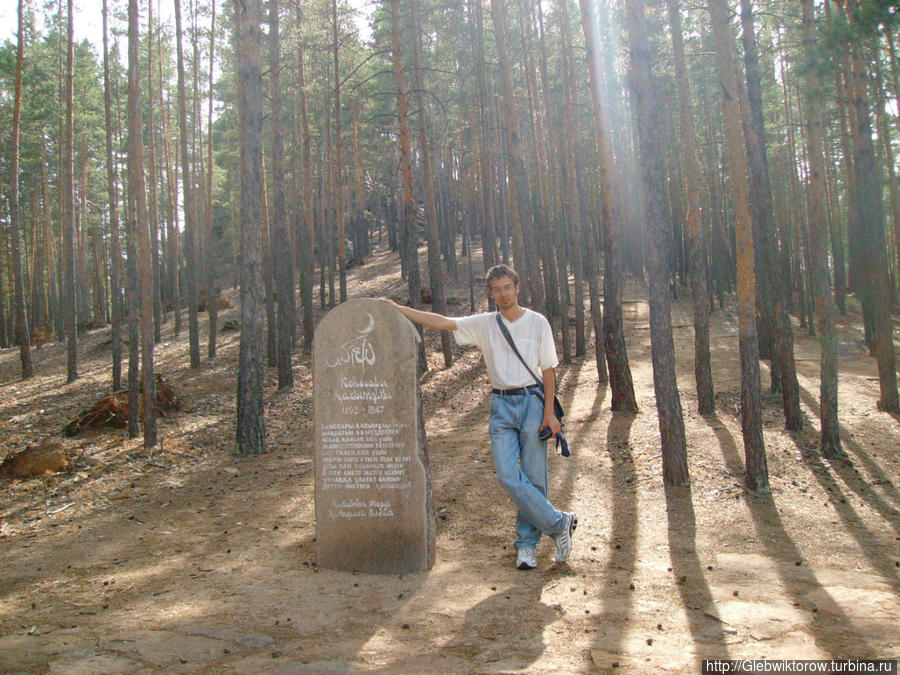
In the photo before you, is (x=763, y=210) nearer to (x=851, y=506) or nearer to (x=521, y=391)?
(x=851, y=506)

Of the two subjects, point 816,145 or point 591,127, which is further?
point 591,127

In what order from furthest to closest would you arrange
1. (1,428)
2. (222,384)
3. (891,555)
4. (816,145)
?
(222,384) < (1,428) < (816,145) < (891,555)

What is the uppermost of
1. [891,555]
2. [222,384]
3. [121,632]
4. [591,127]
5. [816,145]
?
[591,127]

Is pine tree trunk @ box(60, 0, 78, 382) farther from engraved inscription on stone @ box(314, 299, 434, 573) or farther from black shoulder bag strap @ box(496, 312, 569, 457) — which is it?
black shoulder bag strap @ box(496, 312, 569, 457)

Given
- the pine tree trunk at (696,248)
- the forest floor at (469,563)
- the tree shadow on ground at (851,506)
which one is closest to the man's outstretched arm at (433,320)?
the forest floor at (469,563)

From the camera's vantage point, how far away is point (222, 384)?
1620cm

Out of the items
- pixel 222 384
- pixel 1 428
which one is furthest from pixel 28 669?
pixel 222 384

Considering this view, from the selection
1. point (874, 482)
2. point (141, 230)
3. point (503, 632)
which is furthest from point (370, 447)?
point (141, 230)

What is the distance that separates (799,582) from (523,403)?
2389 mm

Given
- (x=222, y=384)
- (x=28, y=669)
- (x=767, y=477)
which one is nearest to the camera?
(x=28, y=669)

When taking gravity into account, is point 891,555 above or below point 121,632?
below

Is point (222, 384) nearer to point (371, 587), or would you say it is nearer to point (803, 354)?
point (371, 587)

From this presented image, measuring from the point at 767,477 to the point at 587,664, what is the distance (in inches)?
201

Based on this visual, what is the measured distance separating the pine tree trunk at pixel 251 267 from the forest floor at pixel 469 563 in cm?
57
